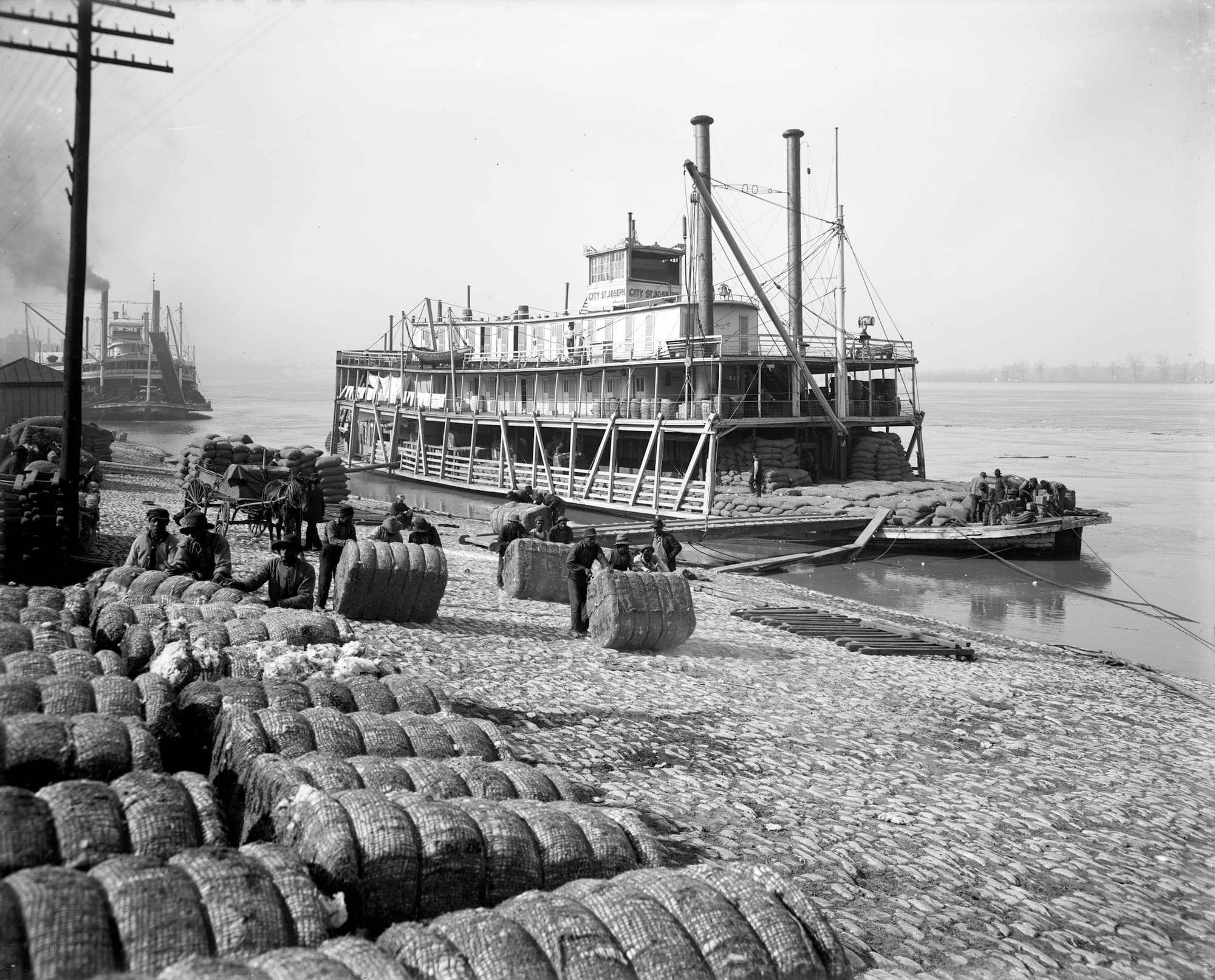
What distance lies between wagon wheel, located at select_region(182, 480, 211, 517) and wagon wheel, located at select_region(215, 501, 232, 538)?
2.07 meters

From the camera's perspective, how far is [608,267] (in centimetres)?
4125

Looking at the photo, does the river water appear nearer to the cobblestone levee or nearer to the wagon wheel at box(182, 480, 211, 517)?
the cobblestone levee

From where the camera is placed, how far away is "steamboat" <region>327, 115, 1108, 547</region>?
105 ft

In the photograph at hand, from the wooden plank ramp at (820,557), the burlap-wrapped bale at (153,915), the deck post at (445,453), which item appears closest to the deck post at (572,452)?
the deck post at (445,453)

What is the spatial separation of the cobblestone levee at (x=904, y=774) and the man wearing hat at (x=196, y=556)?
1.83m

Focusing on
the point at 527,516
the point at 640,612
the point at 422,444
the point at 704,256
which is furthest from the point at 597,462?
the point at 640,612

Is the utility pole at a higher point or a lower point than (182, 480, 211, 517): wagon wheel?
higher

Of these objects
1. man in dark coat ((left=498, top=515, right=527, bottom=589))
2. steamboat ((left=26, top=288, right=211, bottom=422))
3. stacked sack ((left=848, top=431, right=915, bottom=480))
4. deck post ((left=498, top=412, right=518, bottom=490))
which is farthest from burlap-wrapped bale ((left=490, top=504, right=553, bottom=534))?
steamboat ((left=26, top=288, right=211, bottom=422))

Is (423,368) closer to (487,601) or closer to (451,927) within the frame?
(487,601)

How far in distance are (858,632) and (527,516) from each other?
704 cm

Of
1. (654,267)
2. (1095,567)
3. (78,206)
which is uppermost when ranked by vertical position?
(654,267)

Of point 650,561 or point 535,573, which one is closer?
point 535,573

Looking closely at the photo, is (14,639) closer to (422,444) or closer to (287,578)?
(287,578)

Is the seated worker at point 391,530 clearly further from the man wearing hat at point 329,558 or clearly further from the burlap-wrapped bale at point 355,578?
the burlap-wrapped bale at point 355,578
